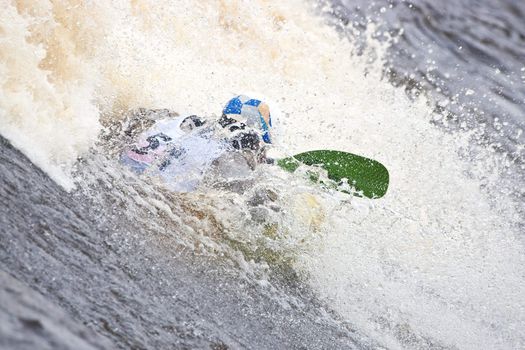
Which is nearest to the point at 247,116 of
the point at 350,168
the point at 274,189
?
the point at 274,189

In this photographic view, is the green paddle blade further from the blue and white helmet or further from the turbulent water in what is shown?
the blue and white helmet

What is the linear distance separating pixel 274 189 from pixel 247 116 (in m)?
0.57

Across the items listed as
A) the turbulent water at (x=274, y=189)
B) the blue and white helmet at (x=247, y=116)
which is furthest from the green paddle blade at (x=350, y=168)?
the blue and white helmet at (x=247, y=116)

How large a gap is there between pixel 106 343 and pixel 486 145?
628cm

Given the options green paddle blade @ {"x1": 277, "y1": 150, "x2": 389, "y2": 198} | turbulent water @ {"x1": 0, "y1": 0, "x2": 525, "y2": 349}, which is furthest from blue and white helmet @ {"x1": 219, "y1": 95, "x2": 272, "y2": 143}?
green paddle blade @ {"x1": 277, "y1": 150, "x2": 389, "y2": 198}

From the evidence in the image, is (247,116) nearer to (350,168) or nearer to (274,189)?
(274,189)

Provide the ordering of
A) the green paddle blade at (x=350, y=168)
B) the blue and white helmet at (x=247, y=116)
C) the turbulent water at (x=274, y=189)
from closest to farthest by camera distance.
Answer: the turbulent water at (x=274, y=189) → the blue and white helmet at (x=247, y=116) → the green paddle blade at (x=350, y=168)

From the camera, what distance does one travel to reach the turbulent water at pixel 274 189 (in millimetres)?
2682

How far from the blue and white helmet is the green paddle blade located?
41 cm

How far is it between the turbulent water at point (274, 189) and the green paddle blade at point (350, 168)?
5.5 inches

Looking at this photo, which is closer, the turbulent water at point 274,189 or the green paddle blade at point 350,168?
the turbulent water at point 274,189

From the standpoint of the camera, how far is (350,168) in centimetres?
482

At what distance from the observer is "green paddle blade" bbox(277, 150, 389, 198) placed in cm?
478

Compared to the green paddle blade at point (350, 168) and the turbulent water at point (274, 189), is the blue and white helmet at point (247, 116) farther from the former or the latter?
the green paddle blade at point (350, 168)
